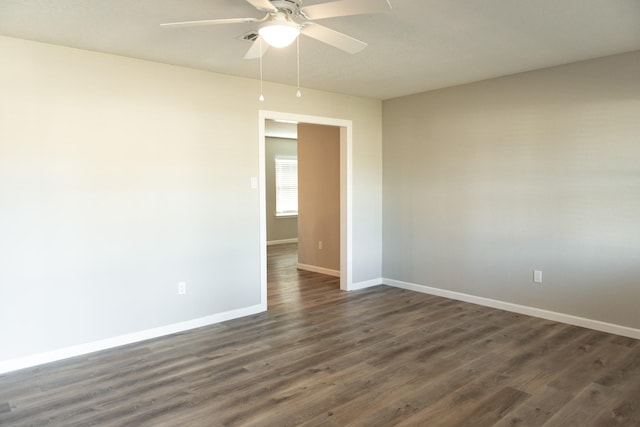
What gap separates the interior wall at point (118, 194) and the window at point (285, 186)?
526 cm

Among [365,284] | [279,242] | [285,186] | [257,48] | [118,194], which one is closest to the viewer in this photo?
[257,48]

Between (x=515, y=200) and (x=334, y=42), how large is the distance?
2.88 m

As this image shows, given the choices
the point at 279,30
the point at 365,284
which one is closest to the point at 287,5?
the point at 279,30

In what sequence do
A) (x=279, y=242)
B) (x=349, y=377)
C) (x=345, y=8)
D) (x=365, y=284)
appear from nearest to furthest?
1. (x=345, y=8)
2. (x=349, y=377)
3. (x=365, y=284)
4. (x=279, y=242)

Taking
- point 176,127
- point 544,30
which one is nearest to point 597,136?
point 544,30

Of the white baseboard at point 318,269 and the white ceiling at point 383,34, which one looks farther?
the white baseboard at point 318,269

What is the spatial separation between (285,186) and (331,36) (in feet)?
25.3

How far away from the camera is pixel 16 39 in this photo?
3.17 metres

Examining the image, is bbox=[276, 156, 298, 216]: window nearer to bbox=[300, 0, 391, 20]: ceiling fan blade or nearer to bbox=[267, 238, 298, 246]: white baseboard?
bbox=[267, 238, 298, 246]: white baseboard

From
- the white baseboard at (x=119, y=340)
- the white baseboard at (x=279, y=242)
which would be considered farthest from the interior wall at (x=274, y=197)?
the white baseboard at (x=119, y=340)

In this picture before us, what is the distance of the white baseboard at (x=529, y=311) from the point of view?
386 centimetres

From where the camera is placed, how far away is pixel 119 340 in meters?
3.73

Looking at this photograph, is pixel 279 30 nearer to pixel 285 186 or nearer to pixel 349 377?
pixel 349 377

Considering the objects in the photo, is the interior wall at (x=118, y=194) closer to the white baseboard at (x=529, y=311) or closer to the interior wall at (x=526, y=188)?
the interior wall at (x=526, y=188)
